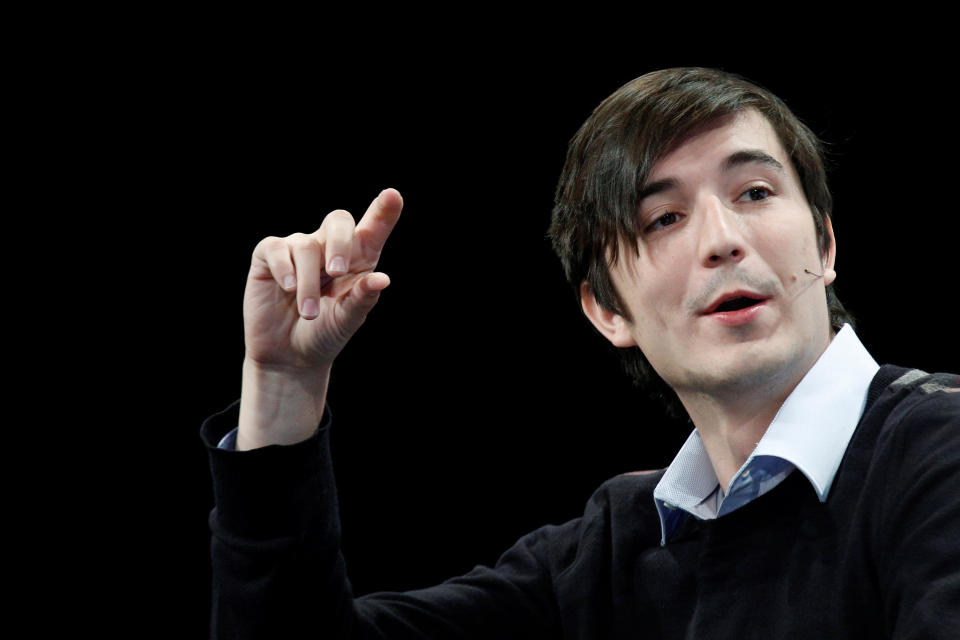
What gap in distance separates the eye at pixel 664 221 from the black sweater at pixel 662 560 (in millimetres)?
398

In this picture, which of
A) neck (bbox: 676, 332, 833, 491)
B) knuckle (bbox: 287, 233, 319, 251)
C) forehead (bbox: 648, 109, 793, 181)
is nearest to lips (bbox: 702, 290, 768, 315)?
neck (bbox: 676, 332, 833, 491)

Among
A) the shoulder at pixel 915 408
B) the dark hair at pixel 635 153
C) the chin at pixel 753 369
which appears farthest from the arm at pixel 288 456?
the shoulder at pixel 915 408

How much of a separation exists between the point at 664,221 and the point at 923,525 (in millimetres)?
658

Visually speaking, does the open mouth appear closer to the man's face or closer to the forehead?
the man's face

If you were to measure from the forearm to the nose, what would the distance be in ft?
2.11

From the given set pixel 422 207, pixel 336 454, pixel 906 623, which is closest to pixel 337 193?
pixel 422 207

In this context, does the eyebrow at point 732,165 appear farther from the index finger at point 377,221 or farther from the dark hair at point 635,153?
the index finger at point 377,221

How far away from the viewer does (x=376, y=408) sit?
9.42 feet

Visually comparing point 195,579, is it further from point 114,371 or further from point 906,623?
point 906,623

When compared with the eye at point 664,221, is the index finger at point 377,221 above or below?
above

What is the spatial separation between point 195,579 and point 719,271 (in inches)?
70.5

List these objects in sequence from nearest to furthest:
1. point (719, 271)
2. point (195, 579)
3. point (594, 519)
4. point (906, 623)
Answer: point (906, 623) < point (719, 271) < point (594, 519) < point (195, 579)

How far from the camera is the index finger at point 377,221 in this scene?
148 centimetres

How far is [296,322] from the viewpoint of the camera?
5.38 ft
